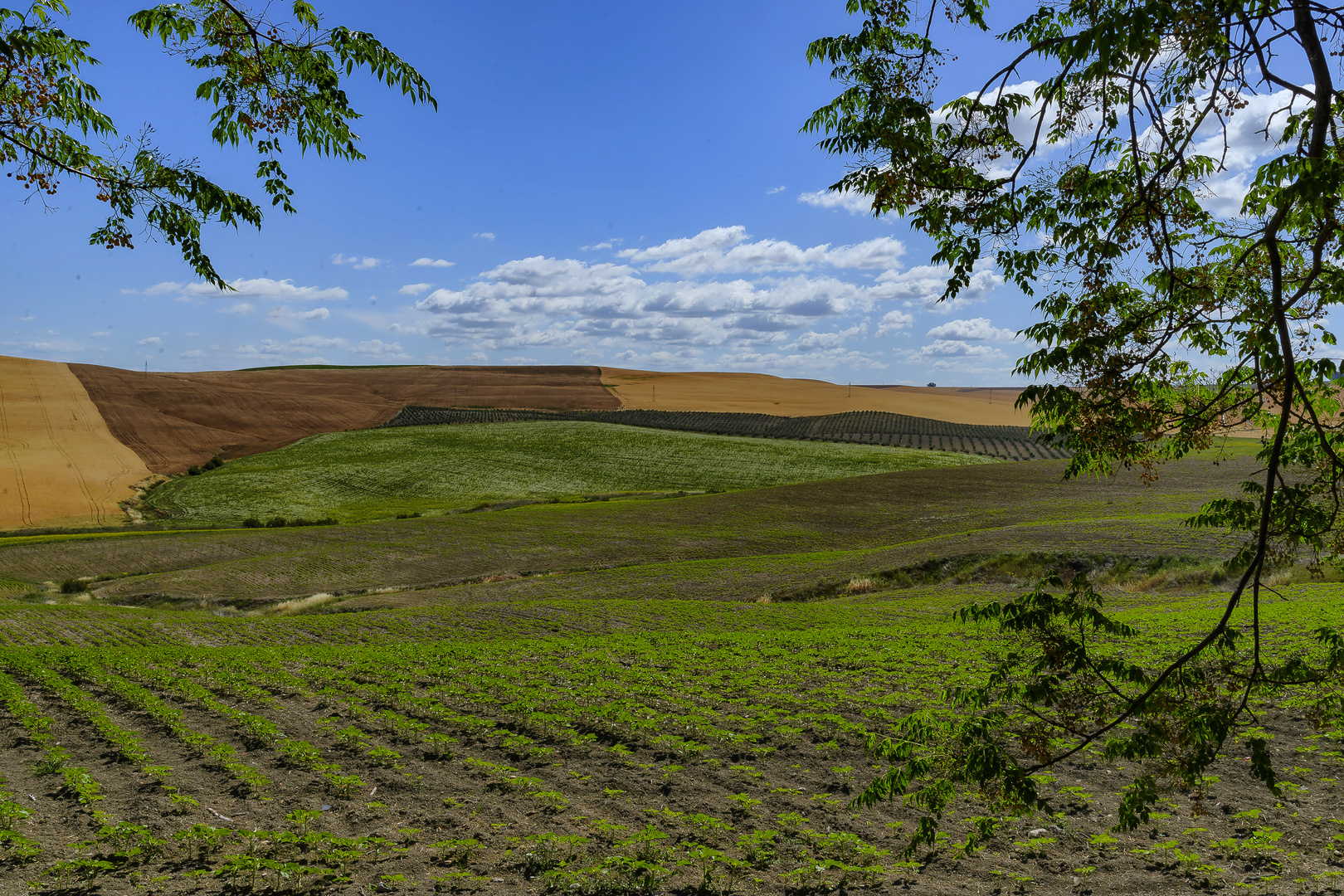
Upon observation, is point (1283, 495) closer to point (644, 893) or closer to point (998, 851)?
point (998, 851)

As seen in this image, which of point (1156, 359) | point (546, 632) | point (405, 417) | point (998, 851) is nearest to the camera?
point (1156, 359)

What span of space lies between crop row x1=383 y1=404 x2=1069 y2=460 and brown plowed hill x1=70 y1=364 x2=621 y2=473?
9.14 metres

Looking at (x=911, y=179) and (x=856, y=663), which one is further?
(x=856, y=663)

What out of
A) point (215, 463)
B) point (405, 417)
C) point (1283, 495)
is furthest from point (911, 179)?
point (405, 417)

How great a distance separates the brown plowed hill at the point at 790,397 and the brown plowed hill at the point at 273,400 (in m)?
10.4

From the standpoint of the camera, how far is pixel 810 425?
105m

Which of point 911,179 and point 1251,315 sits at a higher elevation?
point 911,179

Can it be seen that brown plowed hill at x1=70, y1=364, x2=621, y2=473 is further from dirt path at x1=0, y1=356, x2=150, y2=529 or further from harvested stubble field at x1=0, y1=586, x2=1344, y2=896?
harvested stubble field at x1=0, y1=586, x2=1344, y2=896

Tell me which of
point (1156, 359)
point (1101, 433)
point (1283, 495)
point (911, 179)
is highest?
point (911, 179)

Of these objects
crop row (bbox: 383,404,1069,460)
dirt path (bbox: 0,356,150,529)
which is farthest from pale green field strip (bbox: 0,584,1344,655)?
crop row (bbox: 383,404,1069,460)

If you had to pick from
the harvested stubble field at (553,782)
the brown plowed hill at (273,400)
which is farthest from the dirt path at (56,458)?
the harvested stubble field at (553,782)

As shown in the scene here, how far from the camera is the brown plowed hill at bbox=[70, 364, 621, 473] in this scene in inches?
3263

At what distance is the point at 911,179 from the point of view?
719 cm

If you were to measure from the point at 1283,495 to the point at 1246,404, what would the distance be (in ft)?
2.90
